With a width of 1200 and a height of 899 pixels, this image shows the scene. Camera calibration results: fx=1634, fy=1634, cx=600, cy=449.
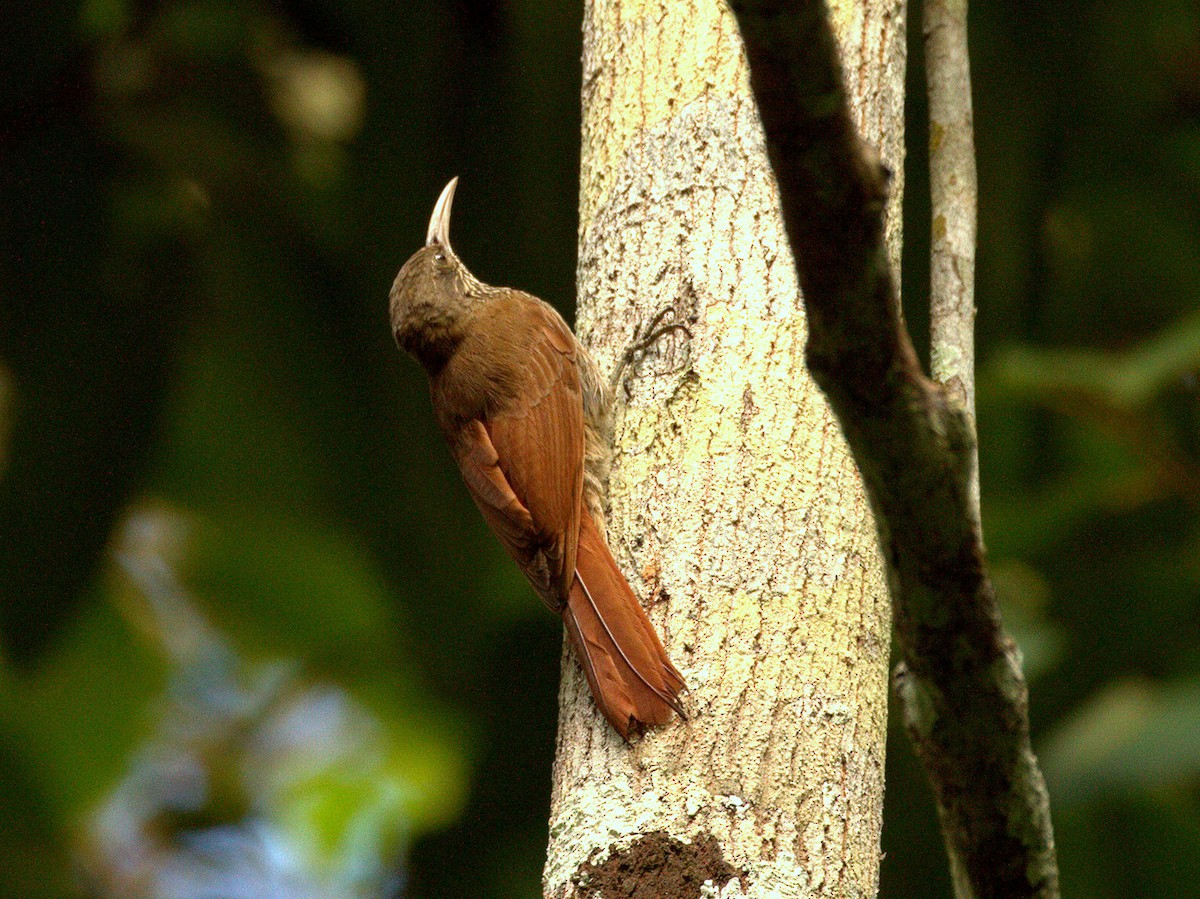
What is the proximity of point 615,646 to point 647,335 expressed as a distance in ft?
1.58

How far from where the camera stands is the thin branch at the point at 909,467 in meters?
1.29

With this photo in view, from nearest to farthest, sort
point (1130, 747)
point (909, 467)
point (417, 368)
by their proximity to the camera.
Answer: point (909, 467), point (1130, 747), point (417, 368)

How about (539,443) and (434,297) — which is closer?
(539,443)

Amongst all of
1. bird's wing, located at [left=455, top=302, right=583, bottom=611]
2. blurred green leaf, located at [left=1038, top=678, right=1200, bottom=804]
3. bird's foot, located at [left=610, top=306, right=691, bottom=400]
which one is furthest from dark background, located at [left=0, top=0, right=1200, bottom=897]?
bird's foot, located at [left=610, top=306, right=691, bottom=400]

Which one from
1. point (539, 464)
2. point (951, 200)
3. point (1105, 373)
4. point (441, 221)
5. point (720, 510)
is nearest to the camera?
point (720, 510)

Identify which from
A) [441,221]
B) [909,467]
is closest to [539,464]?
[441,221]

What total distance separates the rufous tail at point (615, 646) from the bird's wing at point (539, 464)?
6 centimetres

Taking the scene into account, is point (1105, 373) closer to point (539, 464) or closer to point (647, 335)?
point (539, 464)

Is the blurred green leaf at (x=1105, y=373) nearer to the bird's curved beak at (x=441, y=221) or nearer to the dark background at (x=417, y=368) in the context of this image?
the dark background at (x=417, y=368)

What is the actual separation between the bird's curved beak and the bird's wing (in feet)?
1.48

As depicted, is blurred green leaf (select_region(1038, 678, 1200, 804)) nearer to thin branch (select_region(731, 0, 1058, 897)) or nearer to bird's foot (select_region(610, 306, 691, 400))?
bird's foot (select_region(610, 306, 691, 400))

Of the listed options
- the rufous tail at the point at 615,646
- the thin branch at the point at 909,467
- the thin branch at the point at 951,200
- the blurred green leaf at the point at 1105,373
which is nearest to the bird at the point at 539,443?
the rufous tail at the point at 615,646

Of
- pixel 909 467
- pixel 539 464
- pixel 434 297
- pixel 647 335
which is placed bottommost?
pixel 909 467

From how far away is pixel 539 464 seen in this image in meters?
3.07
